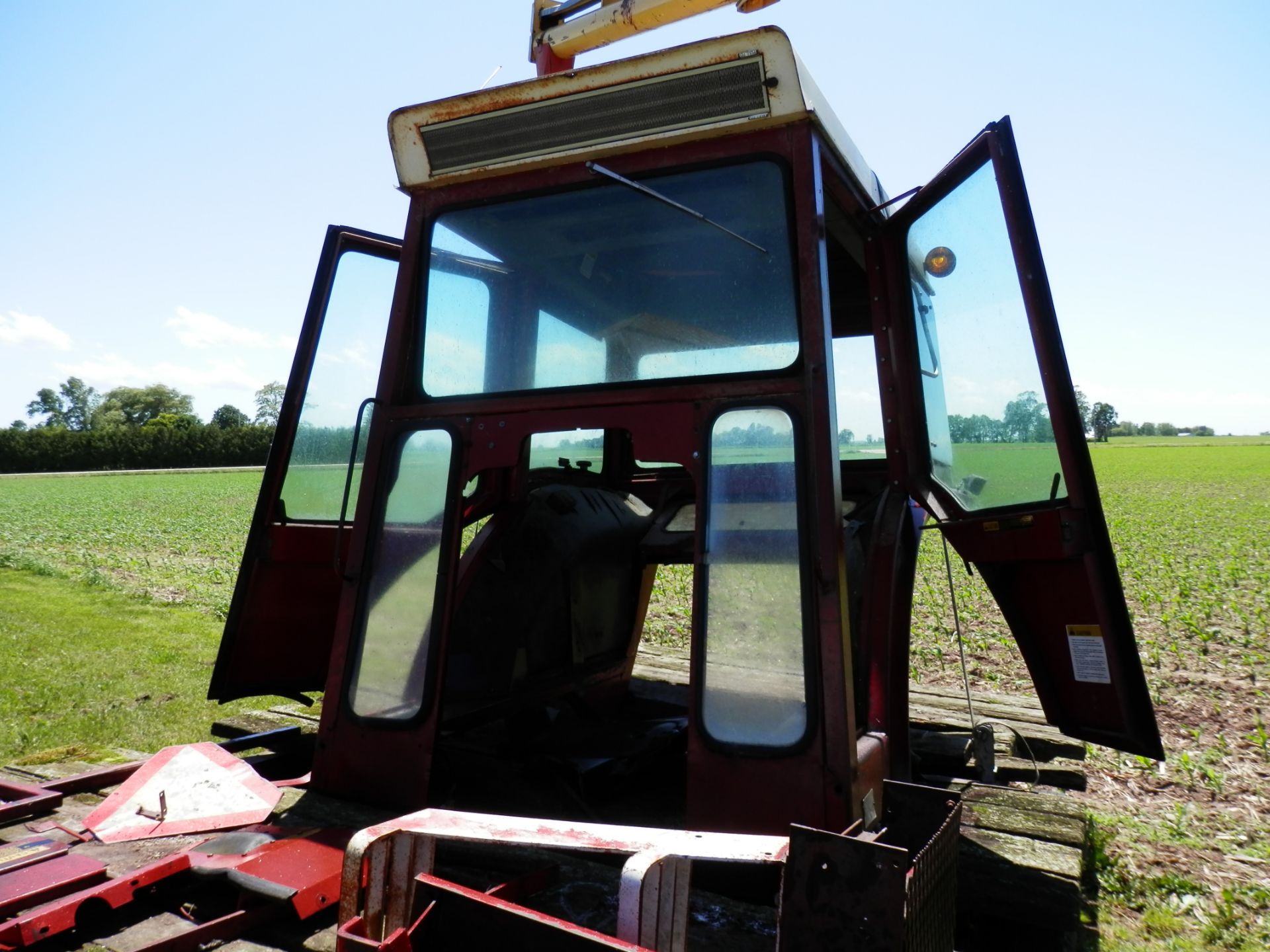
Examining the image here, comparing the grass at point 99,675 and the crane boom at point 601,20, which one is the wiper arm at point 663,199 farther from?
the grass at point 99,675

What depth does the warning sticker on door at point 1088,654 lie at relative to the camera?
9.00 ft

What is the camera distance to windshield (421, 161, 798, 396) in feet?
9.15

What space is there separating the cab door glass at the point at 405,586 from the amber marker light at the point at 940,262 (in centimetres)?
187

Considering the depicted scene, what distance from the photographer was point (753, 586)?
2.50 m

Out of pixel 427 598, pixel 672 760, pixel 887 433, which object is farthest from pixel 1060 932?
pixel 427 598

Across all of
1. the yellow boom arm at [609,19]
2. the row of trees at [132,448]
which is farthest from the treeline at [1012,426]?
the row of trees at [132,448]

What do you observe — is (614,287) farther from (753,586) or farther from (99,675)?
(99,675)

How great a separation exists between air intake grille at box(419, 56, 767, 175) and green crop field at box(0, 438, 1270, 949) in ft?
9.60

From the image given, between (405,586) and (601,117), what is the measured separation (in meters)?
1.63

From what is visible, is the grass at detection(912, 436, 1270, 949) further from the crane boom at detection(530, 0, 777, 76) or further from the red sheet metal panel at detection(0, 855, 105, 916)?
the crane boom at detection(530, 0, 777, 76)

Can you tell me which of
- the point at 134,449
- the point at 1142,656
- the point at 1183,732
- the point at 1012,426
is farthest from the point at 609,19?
the point at 134,449

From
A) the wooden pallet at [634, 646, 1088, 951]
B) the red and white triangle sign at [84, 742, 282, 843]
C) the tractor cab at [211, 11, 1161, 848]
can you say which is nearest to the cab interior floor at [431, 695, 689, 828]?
the tractor cab at [211, 11, 1161, 848]

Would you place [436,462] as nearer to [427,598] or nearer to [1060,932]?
[427,598]

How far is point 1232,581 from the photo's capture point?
11.6 metres
